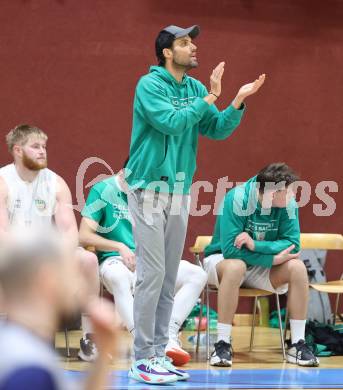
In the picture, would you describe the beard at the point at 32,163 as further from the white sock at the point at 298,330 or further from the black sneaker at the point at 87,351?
the white sock at the point at 298,330

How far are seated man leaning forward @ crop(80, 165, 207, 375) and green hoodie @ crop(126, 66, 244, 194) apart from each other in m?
1.05

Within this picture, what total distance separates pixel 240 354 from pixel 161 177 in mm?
1853

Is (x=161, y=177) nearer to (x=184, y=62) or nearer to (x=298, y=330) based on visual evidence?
(x=184, y=62)

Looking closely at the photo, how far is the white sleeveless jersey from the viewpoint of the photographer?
4.97 meters

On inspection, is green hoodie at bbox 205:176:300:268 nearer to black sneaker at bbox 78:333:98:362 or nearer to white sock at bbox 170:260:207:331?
white sock at bbox 170:260:207:331

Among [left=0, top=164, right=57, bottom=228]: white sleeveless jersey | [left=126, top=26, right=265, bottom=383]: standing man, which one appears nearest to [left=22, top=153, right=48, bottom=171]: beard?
[left=0, top=164, right=57, bottom=228]: white sleeveless jersey

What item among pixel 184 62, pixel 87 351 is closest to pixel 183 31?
pixel 184 62

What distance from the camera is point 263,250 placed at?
5.18 meters

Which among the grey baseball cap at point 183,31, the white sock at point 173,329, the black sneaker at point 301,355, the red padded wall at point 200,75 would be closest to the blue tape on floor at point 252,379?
the black sneaker at point 301,355

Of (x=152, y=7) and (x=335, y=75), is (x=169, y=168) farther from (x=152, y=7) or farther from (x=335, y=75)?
(x=335, y=75)

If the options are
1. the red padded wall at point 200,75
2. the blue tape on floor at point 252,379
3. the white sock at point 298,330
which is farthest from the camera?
the red padded wall at point 200,75

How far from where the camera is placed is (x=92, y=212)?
17.3ft

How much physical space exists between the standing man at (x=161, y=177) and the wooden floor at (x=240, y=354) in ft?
0.74

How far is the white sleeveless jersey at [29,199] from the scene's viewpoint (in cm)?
497
